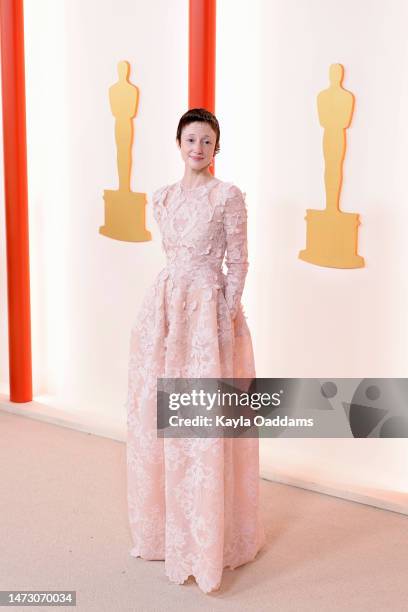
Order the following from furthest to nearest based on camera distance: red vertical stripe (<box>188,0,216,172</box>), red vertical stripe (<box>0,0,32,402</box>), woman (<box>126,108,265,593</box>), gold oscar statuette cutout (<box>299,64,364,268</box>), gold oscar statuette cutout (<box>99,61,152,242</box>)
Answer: red vertical stripe (<box>0,0,32,402</box>)
gold oscar statuette cutout (<box>99,61,152,242</box>)
red vertical stripe (<box>188,0,216,172</box>)
gold oscar statuette cutout (<box>299,64,364,268</box>)
woman (<box>126,108,265,593</box>)

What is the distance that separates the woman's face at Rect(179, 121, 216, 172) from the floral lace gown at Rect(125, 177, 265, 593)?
2.9 inches

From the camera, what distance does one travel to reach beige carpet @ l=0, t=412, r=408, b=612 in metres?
2.61

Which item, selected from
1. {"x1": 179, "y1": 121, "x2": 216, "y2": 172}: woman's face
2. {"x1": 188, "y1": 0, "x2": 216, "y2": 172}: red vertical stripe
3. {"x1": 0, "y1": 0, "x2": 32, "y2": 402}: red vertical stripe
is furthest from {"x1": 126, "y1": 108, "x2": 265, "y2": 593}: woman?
{"x1": 0, "y1": 0, "x2": 32, "y2": 402}: red vertical stripe

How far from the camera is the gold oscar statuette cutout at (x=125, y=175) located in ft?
13.3

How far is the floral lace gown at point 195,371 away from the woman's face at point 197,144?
7 centimetres

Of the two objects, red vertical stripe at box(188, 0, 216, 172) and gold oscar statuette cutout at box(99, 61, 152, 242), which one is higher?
red vertical stripe at box(188, 0, 216, 172)

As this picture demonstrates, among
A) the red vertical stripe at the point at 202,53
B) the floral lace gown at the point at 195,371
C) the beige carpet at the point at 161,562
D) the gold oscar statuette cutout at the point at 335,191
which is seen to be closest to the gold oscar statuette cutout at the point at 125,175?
the red vertical stripe at the point at 202,53

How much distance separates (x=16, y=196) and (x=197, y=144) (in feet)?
6.76

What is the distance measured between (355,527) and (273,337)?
97 centimetres

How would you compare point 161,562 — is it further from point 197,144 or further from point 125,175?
point 125,175

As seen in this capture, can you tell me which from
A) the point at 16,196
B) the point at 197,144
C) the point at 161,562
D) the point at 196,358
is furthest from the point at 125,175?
the point at 161,562

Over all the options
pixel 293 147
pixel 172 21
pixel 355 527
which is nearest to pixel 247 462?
pixel 355 527

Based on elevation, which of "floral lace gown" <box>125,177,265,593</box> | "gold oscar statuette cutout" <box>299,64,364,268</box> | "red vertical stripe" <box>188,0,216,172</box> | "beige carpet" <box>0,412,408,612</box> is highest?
"red vertical stripe" <box>188,0,216,172</box>

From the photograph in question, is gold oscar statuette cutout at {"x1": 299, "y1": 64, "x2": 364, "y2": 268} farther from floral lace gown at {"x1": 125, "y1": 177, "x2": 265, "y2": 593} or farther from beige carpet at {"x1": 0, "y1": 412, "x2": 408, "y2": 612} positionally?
beige carpet at {"x1": 0, "y1": 412, "x2": 408, "y2": 612}
